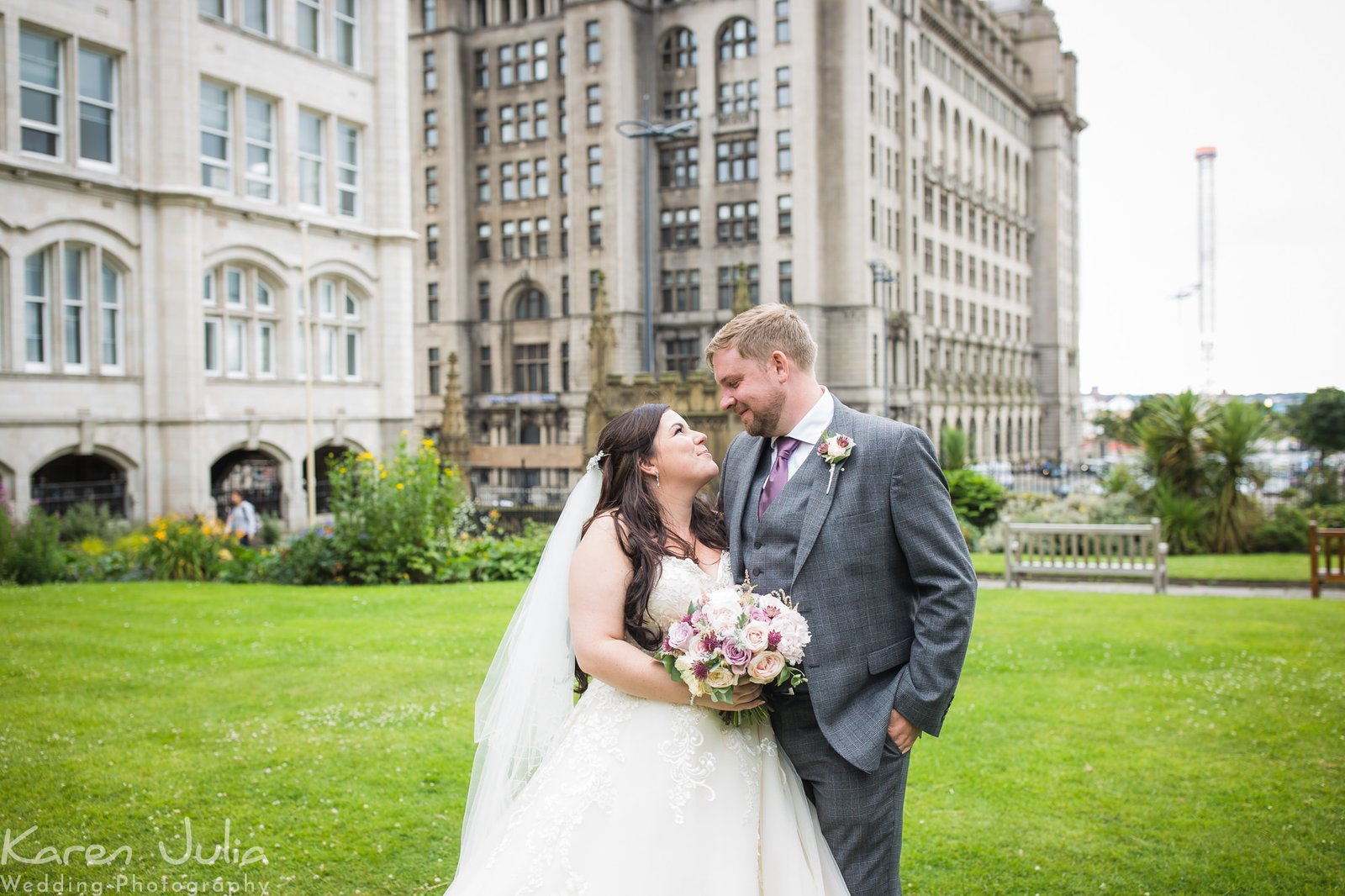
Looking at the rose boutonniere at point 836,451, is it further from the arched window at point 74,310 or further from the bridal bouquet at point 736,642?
the arched window at point 74,310

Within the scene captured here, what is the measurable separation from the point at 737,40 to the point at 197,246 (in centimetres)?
3996

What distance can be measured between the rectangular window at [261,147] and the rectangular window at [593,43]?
32.4 metres

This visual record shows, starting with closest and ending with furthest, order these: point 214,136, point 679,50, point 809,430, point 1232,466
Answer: point 809,430 → point 1232,466 → point 214,136 → point 679,50

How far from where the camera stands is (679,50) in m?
60.4

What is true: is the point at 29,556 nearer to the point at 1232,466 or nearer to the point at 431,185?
the point at 1232,466

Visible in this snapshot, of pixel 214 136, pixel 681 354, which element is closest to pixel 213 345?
pixel 214 136

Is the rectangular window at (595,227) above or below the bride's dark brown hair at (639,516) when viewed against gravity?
above

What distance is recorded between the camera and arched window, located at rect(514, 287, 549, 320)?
205 ft

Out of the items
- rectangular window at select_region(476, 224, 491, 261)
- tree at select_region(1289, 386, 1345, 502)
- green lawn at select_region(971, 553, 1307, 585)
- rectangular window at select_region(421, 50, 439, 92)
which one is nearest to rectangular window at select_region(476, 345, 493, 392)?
rectangular window at select_region(476, 224, 491, 261)

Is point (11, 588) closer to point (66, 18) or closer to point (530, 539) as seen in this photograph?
point (530, 539)

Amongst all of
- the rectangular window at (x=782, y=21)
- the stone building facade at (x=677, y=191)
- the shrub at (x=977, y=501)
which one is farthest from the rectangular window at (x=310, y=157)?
the rectangular window at (x=782, y=21)

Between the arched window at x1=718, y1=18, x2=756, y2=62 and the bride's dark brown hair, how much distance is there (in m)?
58.2

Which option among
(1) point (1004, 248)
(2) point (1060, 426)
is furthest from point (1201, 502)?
(2) point (1060, 426)

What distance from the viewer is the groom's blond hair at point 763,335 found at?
4133mm
